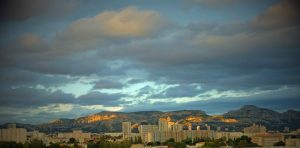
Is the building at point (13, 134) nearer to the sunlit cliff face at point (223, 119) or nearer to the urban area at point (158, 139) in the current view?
the urban area at point (158, 139)

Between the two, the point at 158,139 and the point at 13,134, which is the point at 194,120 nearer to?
the point at 158,139

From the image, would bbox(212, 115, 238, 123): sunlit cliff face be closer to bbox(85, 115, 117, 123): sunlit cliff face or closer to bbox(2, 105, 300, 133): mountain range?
bbox(2, 105, 300, 133): mountain range

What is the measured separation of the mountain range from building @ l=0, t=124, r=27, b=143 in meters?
29.0

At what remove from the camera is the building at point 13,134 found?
27844 mm

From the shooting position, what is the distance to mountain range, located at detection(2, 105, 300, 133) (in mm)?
64062

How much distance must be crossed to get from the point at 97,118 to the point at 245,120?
26892 mm

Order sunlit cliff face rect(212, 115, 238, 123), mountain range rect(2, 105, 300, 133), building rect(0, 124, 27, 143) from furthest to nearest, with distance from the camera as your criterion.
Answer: sunlit cliff face rect(212, 115, 238, 123), mountain range rect(2, 105, 300, 133), building rect(0, 124, 27, 143)

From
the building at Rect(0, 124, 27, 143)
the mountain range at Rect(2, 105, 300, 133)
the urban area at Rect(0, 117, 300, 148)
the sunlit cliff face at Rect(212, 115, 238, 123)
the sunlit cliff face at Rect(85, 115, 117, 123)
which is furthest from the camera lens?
the sunlit cliff face at Rect(85, 115, 117, 123)

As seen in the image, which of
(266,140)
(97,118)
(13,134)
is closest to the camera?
(13,134)

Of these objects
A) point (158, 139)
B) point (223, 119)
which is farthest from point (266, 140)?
point (223, 119)

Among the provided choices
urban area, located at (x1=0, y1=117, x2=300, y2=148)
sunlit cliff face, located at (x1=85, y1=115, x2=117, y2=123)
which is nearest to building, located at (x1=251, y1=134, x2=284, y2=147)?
urban area, located at (x1=0, y1=117, x2=300, y2=148)

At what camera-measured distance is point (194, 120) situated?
74.1 meters

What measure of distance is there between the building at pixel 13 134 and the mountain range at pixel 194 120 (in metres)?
29.0

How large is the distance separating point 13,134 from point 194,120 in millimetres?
48117
